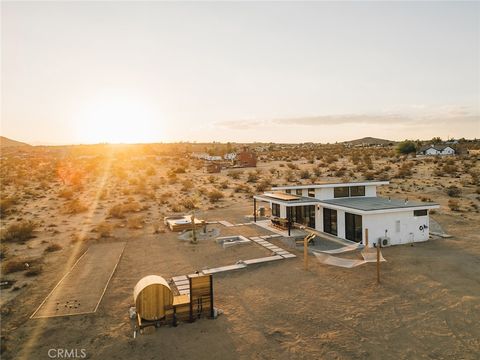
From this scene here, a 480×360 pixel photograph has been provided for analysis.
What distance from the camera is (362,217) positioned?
21.3 meters

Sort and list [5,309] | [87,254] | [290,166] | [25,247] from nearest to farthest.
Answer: [5,309] < [87,254] < [25,247] < [290,166]

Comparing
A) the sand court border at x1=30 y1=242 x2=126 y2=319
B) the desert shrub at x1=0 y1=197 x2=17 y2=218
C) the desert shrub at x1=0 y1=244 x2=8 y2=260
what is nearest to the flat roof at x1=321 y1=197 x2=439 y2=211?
the sand court border at x1=30 y1=242 x2=126 y2=319

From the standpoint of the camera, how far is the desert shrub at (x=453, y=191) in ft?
124

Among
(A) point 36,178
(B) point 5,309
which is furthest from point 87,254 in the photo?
(A) point 36,178

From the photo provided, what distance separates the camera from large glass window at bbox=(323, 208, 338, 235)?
2380 centimetres

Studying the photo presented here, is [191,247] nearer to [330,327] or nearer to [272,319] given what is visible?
[272,319]

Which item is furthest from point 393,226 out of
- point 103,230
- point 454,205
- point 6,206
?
point 6,206

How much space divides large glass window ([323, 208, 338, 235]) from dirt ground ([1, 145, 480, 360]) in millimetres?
3865

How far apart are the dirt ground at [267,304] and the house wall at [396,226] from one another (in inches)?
37.9

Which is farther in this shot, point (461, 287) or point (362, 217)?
Result: point (362, 217)

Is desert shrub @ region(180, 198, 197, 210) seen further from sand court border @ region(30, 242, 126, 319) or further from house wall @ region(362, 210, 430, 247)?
house wall @ region(362, 210, 430, 247)

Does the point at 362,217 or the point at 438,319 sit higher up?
the point at 362,217

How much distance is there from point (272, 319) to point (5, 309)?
10212 millimetres

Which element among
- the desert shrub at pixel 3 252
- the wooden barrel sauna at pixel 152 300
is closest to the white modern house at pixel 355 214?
the wooden barrel sauna at pixel 152 300
